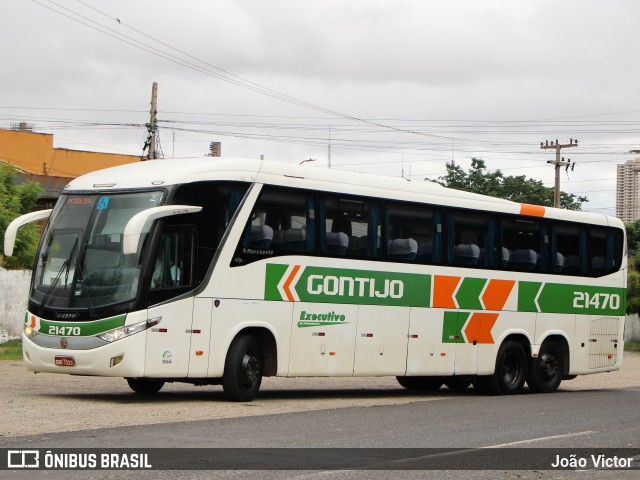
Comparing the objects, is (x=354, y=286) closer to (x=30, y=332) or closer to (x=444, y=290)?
(x=444, y=290)

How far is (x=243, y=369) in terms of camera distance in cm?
1753

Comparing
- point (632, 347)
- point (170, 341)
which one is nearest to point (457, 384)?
point (170, 341)

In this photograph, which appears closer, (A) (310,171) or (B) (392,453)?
(B) (392,453)

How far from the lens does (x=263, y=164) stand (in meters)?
17.9

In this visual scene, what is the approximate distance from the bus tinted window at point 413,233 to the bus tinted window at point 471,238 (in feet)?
1.24

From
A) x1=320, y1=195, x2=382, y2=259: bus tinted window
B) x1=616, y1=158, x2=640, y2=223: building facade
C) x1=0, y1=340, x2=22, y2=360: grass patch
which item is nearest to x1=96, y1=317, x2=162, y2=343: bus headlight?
x1=320, y1=195, x2=382, y2=259: bus tinted window

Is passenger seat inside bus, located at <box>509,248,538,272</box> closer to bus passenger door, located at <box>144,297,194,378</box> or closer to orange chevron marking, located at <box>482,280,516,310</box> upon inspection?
orange chevron marking, located at <box>482,280,516,310</box>

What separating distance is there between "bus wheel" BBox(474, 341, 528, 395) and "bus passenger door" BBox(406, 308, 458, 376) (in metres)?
1.36

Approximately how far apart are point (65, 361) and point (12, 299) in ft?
52.6


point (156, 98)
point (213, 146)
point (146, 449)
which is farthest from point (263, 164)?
point (213, 146)

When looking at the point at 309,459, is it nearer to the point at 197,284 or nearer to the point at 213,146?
the point at 197,284

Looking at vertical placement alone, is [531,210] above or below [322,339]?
above

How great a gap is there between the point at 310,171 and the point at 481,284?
481cm

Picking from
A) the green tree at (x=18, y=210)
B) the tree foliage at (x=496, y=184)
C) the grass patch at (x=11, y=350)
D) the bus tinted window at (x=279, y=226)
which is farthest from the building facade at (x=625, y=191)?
the bus tinted window at (x=279, y=226)
